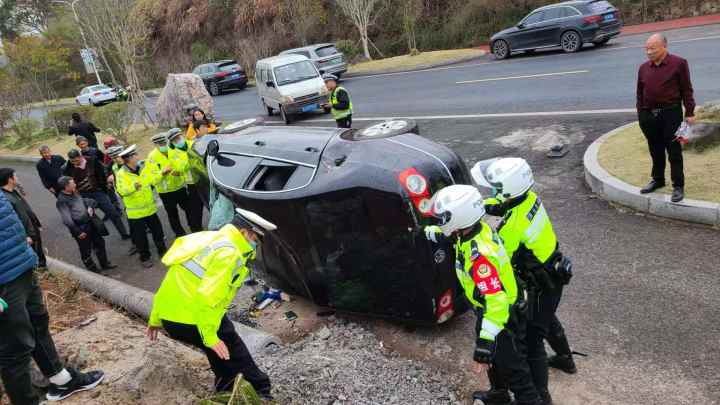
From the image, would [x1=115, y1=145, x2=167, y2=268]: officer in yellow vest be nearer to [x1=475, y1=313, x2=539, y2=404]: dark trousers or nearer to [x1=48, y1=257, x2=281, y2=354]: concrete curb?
[x1=48, y1=257, x2=281, y2=354]: concrete curb

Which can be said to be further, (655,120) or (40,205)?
(40,205)

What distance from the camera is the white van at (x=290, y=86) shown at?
50.5 ft

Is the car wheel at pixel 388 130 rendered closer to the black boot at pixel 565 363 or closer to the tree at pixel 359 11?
the black boot at pixel 565 363

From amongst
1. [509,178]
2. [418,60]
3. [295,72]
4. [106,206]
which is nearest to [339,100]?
[106,206]

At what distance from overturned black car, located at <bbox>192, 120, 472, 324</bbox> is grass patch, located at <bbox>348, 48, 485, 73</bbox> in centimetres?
1792

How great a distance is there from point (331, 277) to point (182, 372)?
53.8 inches

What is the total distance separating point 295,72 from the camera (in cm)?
1658

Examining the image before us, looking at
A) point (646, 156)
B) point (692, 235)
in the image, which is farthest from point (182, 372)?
point (646, 156)

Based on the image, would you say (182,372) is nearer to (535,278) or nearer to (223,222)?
(223,222)

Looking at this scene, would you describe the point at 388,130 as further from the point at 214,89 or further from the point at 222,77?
the point at 214,89

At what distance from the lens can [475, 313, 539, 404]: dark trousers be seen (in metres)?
3.24

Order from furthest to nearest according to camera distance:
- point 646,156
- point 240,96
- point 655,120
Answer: point 240,96 < point 646,156 < point 655,120

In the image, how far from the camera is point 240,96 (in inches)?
1003

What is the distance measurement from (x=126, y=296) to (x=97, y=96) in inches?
1235
